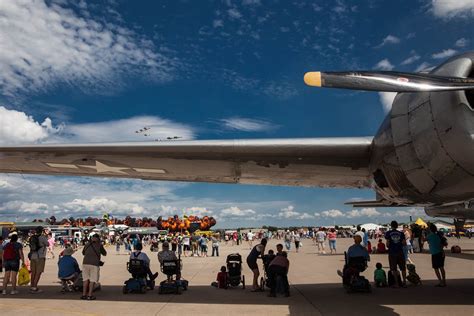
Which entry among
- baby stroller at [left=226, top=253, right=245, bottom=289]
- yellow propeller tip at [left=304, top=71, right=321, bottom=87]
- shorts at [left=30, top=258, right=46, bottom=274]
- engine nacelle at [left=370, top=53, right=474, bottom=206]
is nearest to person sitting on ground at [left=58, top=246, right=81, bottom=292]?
shorts at [left=30, top=258, right=46, bottom=274]

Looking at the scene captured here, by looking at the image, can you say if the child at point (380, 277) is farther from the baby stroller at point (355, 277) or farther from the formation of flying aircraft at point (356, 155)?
the formation of flying aircraft at point (356, 155)

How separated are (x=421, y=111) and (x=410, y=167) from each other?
939 mm

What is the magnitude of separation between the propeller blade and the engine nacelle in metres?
0.41

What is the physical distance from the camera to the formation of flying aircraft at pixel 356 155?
558cm

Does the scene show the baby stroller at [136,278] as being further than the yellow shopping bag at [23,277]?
No

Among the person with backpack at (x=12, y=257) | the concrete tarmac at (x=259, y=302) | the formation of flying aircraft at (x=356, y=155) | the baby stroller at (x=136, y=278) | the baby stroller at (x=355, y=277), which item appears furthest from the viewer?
the person with backpack at (x=12, y=257)

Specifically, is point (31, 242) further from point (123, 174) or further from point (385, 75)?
point (385, 75)

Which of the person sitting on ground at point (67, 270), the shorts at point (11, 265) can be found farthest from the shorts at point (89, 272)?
the shorts at point (11, 265)

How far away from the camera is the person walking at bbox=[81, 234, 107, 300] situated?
970 centimetres

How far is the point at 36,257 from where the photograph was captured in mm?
11078

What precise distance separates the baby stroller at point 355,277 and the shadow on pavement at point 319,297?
6.8 inches

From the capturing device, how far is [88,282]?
9.87 m

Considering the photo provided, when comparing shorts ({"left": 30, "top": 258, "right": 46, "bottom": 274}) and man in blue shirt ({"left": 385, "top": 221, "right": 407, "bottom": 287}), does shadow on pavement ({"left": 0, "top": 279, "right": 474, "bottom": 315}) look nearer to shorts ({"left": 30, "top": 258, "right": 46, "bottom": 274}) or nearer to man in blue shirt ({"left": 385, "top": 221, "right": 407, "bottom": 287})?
man in blue shirt ({"left": 385, "top": 221, "right": 407, "bottom": 287})

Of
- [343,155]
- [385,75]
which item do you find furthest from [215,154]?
[385,75]
